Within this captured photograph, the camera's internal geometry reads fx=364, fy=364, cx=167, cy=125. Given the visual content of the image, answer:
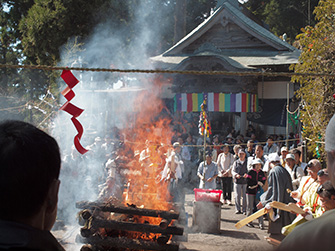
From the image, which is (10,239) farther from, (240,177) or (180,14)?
(180,14)

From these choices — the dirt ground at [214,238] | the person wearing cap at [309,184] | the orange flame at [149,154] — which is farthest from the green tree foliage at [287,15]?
the person wearing cap at [309,184]

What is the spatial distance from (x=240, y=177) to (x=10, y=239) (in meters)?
8.41

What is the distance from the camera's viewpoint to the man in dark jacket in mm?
1067

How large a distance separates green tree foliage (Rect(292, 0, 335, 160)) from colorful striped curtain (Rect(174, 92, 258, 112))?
6347 millimetres

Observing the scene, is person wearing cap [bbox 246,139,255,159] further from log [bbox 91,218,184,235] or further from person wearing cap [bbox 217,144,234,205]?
log [bbox 91,218,184,235]

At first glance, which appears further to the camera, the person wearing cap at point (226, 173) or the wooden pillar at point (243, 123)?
the wooden pillar at point (243, 123)

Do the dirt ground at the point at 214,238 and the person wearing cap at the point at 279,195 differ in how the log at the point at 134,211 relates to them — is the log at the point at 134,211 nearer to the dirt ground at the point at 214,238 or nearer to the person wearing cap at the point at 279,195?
the dirt ground at the point at 214,238

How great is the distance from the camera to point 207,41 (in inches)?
627

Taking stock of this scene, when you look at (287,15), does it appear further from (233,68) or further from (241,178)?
(241,178)

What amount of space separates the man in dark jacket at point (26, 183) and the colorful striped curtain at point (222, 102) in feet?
41.7

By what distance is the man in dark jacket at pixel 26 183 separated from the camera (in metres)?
1.07

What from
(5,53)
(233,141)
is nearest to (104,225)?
(233,141)

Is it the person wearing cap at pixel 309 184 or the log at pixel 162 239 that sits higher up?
the person wearing cap at pixel 309 184

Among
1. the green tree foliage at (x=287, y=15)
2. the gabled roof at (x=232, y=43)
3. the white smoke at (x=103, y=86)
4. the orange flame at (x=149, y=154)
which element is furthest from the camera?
the green tree foliage at (x=287, y=15)
